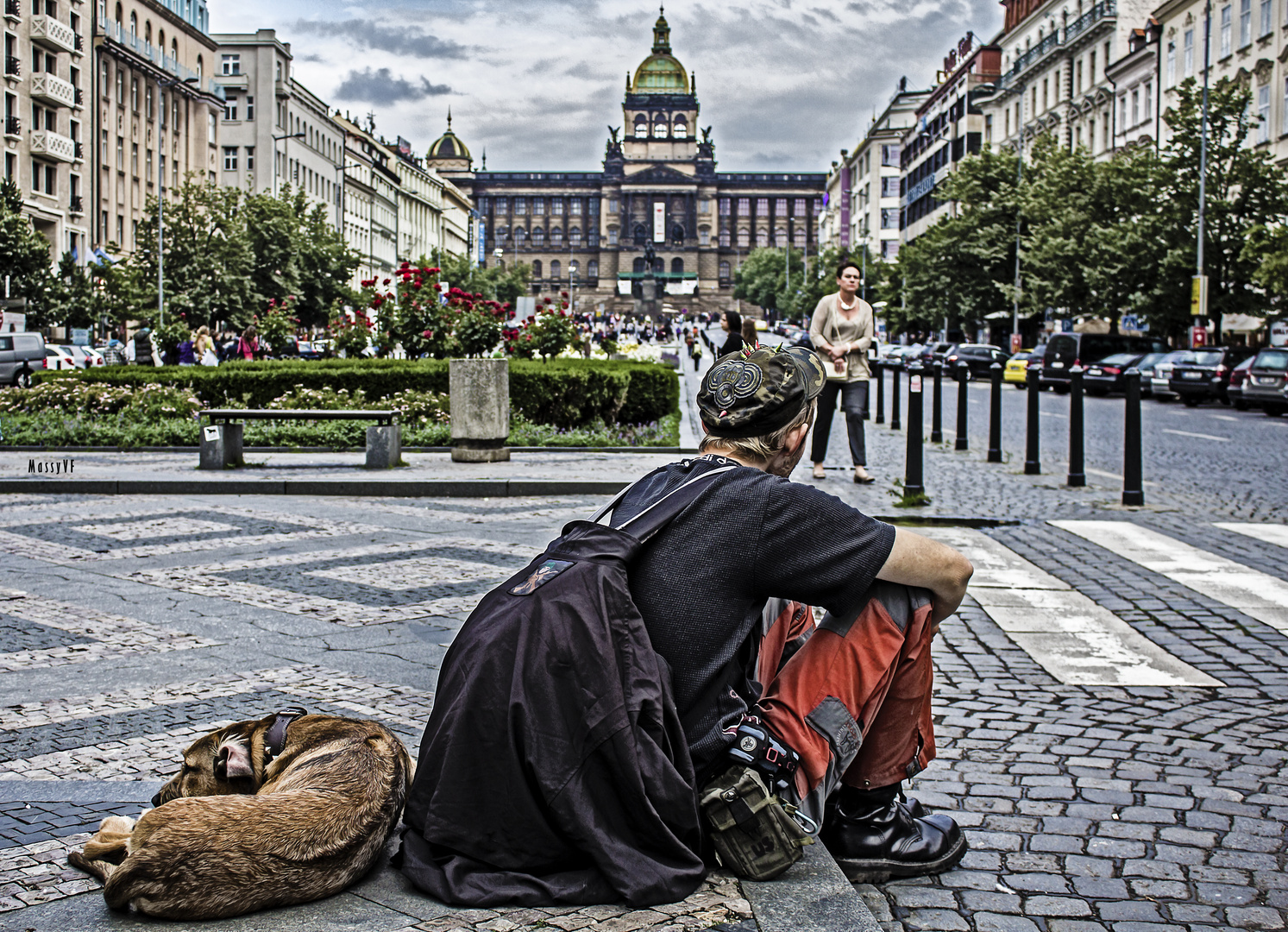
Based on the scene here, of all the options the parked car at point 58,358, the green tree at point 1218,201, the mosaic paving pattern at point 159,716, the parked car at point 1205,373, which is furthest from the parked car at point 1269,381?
the parked car at point 58,358

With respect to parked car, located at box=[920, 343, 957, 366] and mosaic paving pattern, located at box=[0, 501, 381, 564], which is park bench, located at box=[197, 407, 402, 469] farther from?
parked car, located at box=[920, 343, 957, 366]

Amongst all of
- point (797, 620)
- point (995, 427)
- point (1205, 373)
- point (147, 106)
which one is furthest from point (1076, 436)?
point (147, 106)

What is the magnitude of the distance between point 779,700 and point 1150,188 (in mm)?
42405

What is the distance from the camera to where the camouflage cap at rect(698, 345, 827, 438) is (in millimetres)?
3158

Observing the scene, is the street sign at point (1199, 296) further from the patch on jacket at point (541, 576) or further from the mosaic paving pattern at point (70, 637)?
the patch on jacket at point (541, 576)

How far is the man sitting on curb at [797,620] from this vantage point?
116 inches

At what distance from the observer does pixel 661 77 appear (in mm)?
192000

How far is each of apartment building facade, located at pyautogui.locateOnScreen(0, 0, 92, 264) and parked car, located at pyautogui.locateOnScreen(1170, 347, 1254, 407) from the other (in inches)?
1641

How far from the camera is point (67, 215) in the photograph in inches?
2334

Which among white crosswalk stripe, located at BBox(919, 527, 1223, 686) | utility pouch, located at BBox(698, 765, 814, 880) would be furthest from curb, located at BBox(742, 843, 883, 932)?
white crosswalk stripe, located at BBox(919, 527, 1223, 686)

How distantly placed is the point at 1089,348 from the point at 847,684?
125ft

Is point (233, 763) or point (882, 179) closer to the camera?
point (233, 763)

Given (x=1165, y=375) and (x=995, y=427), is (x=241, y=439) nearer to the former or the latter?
(x=995, y=427)

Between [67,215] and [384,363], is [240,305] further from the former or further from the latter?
[384,363]
